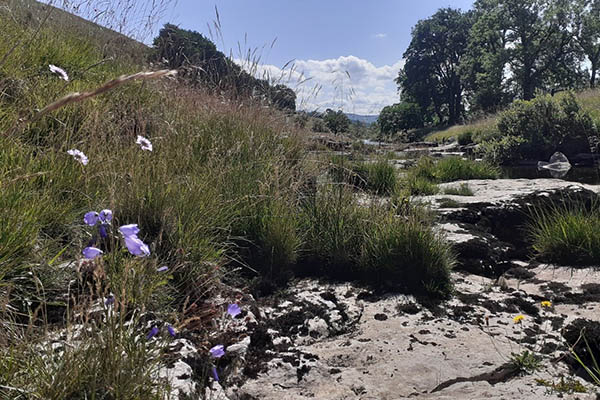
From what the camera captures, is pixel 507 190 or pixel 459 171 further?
pixel 459 171

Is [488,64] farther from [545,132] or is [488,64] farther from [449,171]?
[449,171]

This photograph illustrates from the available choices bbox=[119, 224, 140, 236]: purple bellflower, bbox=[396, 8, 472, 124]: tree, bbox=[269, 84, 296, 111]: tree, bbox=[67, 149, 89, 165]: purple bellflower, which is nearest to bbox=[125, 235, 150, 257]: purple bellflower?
bbox=[119, 224, 140, 236]: purple bellflower

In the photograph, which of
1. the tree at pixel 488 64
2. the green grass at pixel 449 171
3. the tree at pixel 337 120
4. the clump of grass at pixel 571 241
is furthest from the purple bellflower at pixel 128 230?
the tree at pixel 488 64

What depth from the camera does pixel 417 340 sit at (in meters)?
2.21

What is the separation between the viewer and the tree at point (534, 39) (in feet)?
141

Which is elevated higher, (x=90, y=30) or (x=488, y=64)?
(x=488, y=64)

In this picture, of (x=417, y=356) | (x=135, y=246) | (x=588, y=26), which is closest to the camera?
(x=135, y=246)

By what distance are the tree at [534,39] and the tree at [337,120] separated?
43.7 metres

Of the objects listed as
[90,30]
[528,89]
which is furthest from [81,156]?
[528,89]

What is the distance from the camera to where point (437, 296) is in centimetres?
277

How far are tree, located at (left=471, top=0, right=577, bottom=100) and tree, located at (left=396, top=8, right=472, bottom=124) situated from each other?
1148 centimetres

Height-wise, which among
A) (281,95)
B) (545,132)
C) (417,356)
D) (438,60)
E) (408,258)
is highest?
(438,60)

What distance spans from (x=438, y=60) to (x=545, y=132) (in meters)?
46.8

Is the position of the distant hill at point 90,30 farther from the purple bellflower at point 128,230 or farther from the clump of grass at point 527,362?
the clump of grass at point 527,362
